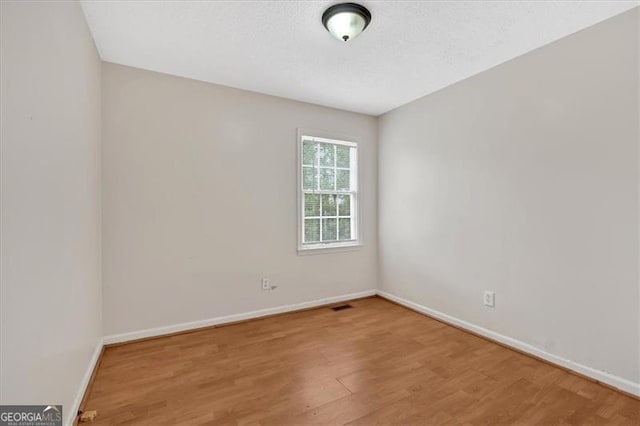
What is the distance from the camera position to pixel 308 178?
148 inches

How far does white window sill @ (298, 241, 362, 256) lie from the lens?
144 inches

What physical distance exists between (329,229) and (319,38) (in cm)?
228

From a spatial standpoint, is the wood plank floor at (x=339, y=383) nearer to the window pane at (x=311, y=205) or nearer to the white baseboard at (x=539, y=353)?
the white baseboard at (x=539, y=353)

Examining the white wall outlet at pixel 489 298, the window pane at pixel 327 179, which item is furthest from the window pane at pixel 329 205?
the white wall outlet at pixel 489 298

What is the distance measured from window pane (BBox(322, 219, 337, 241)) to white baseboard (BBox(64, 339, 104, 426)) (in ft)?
8.20

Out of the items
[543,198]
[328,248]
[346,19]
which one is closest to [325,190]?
[328,248]

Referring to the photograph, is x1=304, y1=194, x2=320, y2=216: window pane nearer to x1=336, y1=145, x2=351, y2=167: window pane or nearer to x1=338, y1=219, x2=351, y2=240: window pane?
x1=338, y1=219, x2=351, y2=240: window pane

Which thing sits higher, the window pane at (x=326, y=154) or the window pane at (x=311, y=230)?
the window pane at (x=326, y=154)

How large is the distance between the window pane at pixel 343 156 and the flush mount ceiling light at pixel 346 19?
6.38 feet

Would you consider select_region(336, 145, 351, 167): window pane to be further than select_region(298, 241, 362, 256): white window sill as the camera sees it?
Yes

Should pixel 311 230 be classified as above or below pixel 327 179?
below

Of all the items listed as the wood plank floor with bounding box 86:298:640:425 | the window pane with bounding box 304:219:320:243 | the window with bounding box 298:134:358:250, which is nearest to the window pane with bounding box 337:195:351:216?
the window with bounding box 298:134:358:250

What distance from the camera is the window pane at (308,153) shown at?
3738mm

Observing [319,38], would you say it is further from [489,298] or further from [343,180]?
[489,298]
